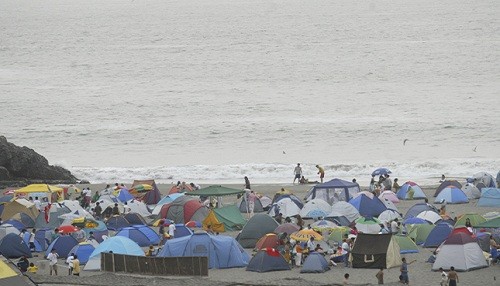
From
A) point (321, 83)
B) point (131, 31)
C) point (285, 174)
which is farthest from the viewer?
point (131, 31)

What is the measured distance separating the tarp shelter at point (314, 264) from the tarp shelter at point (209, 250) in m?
1.57

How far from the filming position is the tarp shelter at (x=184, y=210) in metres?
27.0

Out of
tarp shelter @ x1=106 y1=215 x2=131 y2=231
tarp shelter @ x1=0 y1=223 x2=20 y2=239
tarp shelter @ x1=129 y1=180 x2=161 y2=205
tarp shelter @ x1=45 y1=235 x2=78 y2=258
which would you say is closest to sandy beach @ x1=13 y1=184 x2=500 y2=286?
tarp shelter @ x1=45 y1=235 x2=78 y2=258

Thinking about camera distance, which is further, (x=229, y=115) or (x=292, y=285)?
(x=229, y=115)

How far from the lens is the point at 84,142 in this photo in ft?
201

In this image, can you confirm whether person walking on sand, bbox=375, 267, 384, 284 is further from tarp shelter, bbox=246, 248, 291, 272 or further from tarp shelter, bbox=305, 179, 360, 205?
tarp shelter, bbox=305, 179, 360, 205

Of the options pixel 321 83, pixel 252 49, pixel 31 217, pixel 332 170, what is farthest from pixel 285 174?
pixel 252 49

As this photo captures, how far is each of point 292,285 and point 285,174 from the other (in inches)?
1009

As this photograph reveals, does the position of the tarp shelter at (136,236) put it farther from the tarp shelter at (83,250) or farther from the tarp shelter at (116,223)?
the tarp shelter at (116,223)

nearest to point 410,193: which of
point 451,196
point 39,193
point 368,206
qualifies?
point 451,196

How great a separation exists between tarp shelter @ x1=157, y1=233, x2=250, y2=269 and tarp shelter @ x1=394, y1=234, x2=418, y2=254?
3721mm

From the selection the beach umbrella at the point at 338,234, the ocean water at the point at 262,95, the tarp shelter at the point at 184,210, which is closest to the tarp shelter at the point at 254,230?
the beach umbrella at the point at 338,234

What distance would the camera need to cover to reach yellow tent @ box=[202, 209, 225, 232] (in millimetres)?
26469

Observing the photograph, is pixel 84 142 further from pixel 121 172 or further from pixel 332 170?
pixel 332 170
